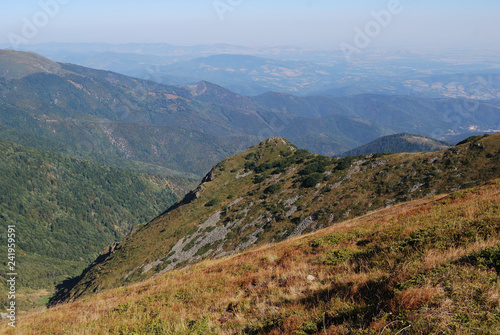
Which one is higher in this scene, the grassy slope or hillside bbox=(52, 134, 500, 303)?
the grassy slope

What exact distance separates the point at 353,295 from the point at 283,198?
71.0 m

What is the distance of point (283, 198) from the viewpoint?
257 ft

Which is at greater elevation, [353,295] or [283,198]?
[353,295]

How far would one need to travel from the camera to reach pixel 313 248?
1620 cm

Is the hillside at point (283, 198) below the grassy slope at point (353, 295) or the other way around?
below

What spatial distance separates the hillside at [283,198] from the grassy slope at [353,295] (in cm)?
4605

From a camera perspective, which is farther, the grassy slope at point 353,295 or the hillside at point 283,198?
the hillside at point 283,198

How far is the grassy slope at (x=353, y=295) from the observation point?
5.78 m

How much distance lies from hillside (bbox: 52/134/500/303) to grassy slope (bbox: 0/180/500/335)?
46.0 meters

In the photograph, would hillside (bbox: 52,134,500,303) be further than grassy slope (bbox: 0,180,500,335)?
Yes

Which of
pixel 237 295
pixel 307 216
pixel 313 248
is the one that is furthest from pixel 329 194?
pixel 237 295

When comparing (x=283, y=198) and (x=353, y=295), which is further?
(x=283, y=198)

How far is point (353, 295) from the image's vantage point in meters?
7.79

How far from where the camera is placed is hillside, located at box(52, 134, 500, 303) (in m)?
56.1
